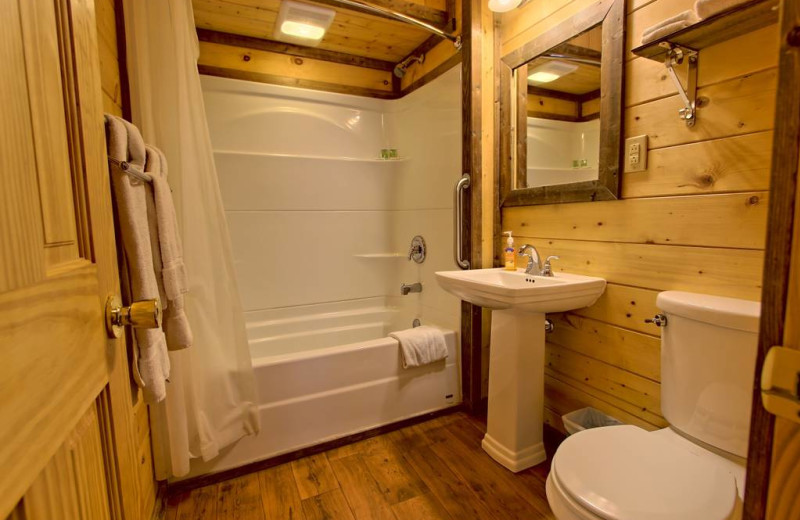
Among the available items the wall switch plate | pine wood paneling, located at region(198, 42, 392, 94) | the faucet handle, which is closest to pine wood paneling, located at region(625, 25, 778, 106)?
the wall switch plate

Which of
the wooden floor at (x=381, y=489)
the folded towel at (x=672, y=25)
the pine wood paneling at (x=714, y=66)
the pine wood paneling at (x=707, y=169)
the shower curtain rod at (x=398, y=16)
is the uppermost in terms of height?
the shower curtain rod at (x=398, y=16)

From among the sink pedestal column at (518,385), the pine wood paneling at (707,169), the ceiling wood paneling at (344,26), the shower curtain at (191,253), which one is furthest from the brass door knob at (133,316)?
the ceiling wood paneling at (344,26)

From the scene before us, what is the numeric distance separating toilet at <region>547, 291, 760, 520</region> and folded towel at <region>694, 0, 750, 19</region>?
0.82 metres

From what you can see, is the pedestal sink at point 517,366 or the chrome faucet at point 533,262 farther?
the chrome faucet at point 533,262

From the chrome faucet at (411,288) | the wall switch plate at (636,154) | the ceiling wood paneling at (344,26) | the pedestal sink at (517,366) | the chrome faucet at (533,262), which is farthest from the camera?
the chrome faucet at (411,288)

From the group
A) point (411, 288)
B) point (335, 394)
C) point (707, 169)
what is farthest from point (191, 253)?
point (707, 169)

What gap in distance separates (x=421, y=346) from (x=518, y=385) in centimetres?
56

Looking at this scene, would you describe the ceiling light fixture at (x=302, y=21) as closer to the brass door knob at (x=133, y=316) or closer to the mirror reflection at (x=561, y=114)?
the mirror reflection at (x=561, y=114)

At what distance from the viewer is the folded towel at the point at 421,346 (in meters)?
2.03

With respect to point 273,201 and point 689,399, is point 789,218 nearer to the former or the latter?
point 689,399

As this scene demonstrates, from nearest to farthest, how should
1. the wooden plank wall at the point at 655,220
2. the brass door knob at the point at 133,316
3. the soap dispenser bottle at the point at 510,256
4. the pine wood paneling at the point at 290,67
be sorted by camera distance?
the brass door knob at the point at 133,316, the wooden plank wall at the point at 655,220, the soap dispenser bottle at the point at 510,256, the pine wood paneling at the point at 290,67

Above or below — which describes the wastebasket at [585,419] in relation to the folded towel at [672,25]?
below

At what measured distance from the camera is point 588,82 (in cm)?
165

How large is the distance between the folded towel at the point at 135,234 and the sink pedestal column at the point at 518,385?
1.30 m
